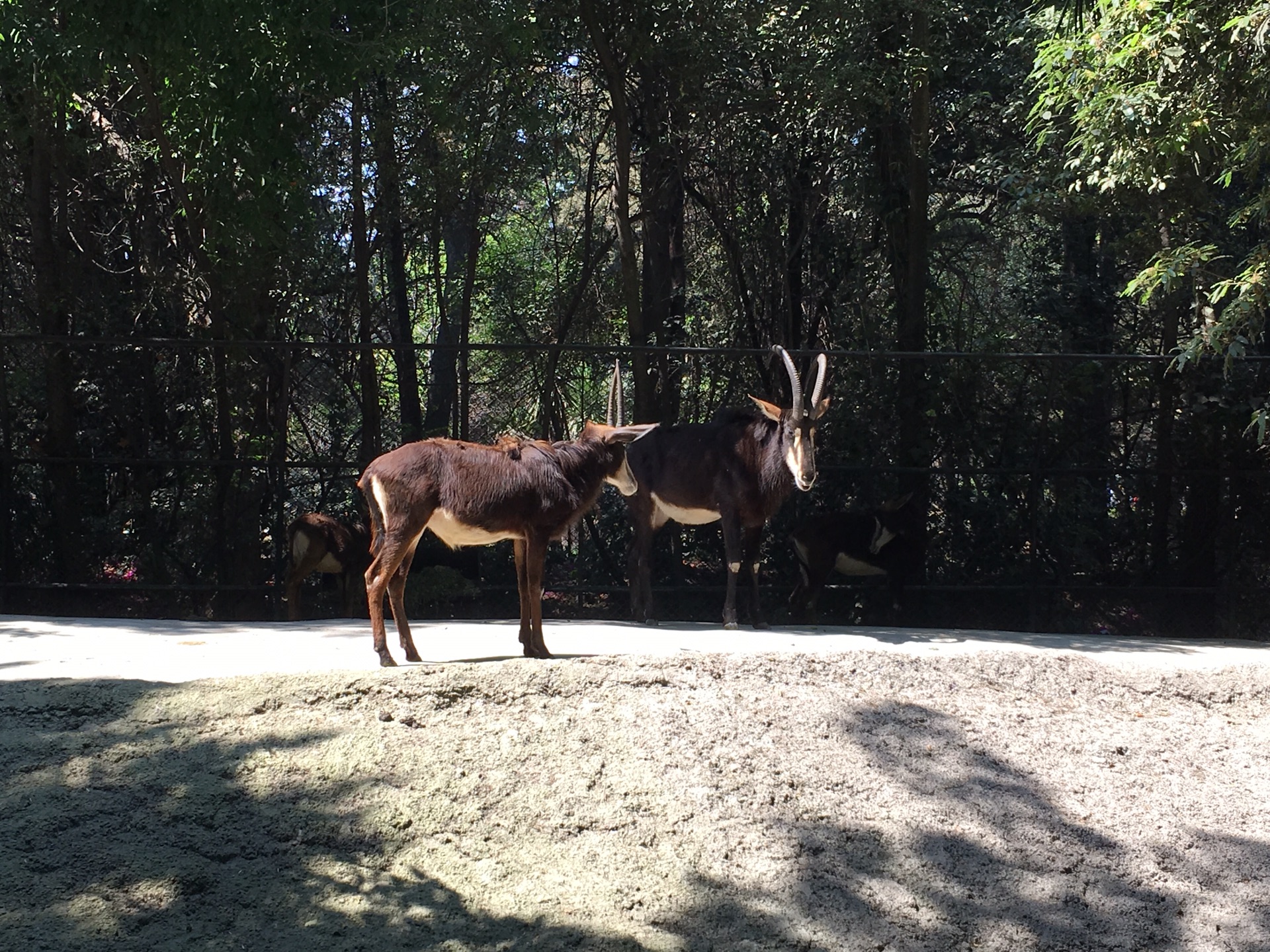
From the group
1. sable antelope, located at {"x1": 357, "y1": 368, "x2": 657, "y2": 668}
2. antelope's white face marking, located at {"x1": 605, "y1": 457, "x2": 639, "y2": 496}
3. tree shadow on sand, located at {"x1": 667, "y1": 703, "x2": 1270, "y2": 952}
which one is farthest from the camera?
antelope's white face marking, located at {"x1": 605, "y1": 457, "x2": 639, "y2": 496}

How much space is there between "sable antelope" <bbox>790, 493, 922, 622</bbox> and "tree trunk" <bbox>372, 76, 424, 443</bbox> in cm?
338

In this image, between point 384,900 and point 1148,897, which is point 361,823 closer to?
point 384,900

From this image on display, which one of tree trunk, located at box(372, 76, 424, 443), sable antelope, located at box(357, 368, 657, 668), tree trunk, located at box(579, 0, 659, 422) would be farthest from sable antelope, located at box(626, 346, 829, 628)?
tree trunk, located at box(372, 76, 424, 443)

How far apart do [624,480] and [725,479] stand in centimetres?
163

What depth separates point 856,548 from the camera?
9641 millimetres

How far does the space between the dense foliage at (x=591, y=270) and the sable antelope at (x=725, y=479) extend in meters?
0.79

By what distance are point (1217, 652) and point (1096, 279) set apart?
594cm

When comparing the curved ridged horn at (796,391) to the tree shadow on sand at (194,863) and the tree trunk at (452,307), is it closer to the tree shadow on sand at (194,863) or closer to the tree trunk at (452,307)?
the tree trunk at (452,307)

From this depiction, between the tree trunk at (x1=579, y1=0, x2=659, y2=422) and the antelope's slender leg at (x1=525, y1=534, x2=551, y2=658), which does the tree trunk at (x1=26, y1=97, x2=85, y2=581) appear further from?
the antelope's slender leg at (x1=525, y1=534, x2=551, y2=658)

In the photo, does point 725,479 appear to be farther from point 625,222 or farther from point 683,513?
point 625,222

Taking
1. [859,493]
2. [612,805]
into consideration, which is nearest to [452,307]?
[859,493]

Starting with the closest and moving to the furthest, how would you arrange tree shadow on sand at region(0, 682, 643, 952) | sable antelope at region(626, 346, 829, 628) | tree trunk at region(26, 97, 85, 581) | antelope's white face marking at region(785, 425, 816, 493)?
tree shadow on sand at region(0, 682, 643, 952) → antelope's white face marking at region(785, 425, 816, 493) → sable antelope at region(626, 346, 829, 628) → tree trunk at region(26, 97, 85, 581)

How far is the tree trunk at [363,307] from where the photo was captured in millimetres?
10273

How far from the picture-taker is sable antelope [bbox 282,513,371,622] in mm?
9578
